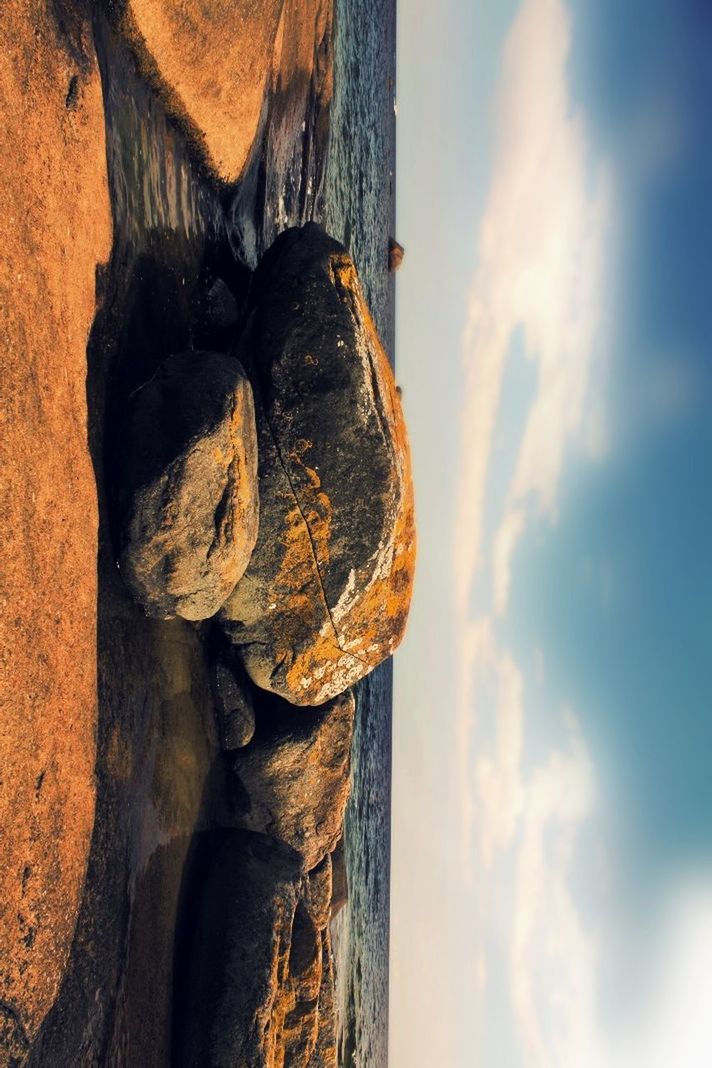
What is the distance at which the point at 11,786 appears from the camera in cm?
316

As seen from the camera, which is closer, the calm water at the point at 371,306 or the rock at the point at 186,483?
the rock at the point at 186,483

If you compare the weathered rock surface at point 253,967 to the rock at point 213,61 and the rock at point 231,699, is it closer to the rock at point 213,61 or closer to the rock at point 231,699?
the rock at point 231,699

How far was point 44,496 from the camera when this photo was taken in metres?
3.44

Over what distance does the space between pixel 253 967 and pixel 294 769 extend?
1275 millimetres

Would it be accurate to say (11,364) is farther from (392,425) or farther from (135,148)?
(392,425)

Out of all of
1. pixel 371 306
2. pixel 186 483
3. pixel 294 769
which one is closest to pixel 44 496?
pixel 186 483

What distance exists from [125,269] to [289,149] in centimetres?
377

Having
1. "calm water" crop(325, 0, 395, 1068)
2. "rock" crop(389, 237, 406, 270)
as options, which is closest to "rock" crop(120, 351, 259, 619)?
"calm water" crop(325, 0, 395, 1068)

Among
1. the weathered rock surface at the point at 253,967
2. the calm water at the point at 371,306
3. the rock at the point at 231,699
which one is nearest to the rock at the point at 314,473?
the rock at the point at 231,699

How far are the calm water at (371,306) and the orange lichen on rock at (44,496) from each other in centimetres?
684

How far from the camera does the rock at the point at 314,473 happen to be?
4.92 m

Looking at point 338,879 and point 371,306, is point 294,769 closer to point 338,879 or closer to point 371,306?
point 338,879

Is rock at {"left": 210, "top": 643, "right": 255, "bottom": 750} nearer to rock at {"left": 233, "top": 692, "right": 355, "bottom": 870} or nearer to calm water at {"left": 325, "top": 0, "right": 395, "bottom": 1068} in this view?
rock at {"left": 233, "top": 692, "right": 355, "bottom": 870}

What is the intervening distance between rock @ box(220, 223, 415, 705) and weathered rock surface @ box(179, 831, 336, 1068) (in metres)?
1.14
